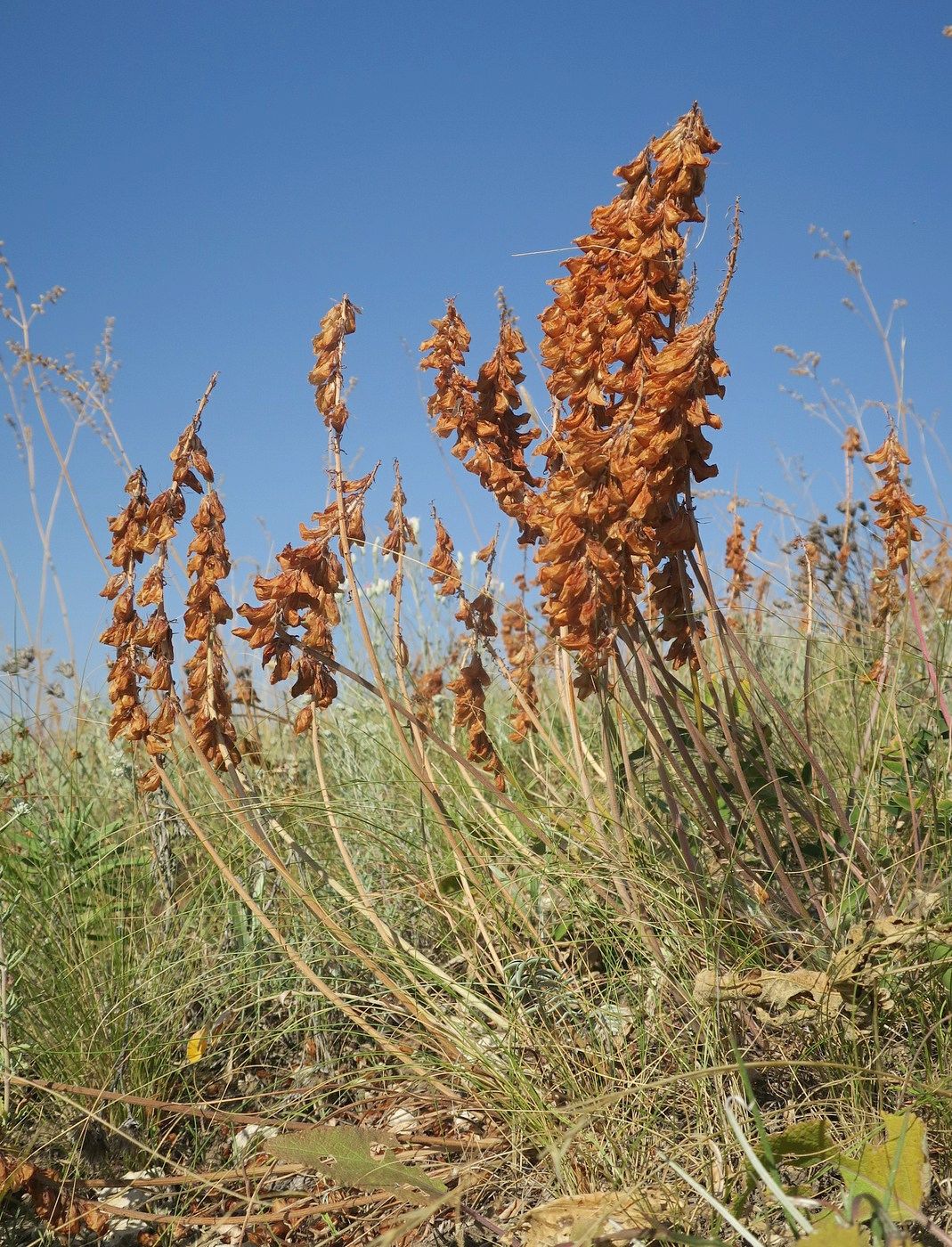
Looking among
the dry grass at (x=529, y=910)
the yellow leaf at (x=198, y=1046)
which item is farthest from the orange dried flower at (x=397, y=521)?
the yellow leaf at (x=198, y=1046)

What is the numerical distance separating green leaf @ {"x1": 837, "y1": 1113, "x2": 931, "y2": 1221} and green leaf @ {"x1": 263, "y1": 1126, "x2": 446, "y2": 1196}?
61cm

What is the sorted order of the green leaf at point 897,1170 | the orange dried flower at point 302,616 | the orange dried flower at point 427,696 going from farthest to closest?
the orange dried flower at point 427,696
the orange dried flower at point 302,616
the green leaf at point 897,1170

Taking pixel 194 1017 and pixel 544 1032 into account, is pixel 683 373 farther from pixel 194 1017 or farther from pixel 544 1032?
pixel 194 1017

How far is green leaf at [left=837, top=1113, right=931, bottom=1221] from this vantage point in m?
1.33

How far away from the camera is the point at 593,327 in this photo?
1.93 metres

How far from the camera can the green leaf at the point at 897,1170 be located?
1.33 meters

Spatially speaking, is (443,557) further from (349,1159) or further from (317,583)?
(349,1159)

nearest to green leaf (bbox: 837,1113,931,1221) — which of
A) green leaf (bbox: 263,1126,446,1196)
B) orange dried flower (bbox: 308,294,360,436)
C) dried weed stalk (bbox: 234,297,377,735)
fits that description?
green leaf (bbox: 263,1126,446,1196)

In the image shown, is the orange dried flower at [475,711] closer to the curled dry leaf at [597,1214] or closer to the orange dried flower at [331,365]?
the orange dried flower at [331,365]

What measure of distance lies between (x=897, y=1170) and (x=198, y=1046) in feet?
4.82

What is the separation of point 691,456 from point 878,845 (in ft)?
3.49

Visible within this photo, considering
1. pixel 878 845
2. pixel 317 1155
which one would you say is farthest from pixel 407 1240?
pixel 878 845

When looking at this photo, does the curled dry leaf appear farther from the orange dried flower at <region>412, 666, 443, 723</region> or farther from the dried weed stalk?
the orange dried flower at <region>412, 666, 443, 723</region>

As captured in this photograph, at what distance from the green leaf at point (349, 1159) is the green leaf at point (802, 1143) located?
1.66 feet
